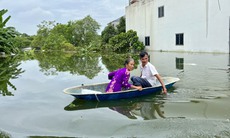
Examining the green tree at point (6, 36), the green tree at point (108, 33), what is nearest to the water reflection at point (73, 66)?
the green tree at point (6, 36)

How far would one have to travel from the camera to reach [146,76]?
6.29m

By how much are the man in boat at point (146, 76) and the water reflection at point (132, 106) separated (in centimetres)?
41

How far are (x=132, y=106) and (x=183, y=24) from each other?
1827 centimetres

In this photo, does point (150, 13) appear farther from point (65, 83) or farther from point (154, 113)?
point (154, 113)

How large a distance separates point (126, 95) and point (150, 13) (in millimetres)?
22076

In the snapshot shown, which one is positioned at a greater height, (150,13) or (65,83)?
(150,13)

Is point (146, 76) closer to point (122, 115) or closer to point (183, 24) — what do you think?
point (122, 115)

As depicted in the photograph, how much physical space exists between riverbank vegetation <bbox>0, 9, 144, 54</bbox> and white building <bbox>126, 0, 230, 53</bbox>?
5.87ft

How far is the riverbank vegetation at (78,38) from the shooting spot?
21.7m

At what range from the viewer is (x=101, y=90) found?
6277 millimetres

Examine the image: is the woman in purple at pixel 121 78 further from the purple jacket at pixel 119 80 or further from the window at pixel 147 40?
the window at pixel 147 40

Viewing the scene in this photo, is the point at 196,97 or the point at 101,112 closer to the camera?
the point at 101,112

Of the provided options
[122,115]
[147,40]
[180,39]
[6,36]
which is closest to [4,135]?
[122,115]

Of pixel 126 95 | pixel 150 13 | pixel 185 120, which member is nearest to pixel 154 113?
pixel 185 120
